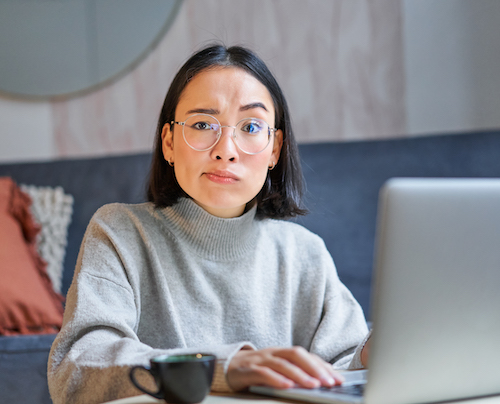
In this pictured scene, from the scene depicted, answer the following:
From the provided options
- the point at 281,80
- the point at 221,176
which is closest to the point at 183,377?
the point at 221,176

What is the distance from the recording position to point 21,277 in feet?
5.30

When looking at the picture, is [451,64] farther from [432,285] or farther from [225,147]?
[432,285]

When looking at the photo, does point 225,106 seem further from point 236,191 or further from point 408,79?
point 408,79

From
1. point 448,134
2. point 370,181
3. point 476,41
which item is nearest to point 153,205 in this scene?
point 370,181

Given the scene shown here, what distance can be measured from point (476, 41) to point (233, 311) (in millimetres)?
1486

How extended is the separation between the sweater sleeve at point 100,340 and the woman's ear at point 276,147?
39cm

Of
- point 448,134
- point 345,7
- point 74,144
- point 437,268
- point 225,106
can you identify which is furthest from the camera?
point 74,144

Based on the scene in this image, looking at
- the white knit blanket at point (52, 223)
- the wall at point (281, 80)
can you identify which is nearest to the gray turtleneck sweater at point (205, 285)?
the white knit blanket at point (52, 223)

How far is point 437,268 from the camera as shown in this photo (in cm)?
52

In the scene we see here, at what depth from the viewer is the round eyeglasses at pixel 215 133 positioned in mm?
1034

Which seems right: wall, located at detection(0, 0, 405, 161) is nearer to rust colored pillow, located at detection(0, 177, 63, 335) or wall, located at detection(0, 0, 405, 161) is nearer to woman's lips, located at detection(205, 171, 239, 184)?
rust colored pillow, located at detection(0, 177, 63, 335)

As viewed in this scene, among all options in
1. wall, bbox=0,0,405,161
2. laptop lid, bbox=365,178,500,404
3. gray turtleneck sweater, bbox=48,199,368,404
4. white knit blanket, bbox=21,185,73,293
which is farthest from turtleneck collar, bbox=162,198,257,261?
wall, bbox=0,0,405,161

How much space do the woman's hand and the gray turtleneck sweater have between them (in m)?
0.27

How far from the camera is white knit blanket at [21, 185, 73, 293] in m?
1.77
